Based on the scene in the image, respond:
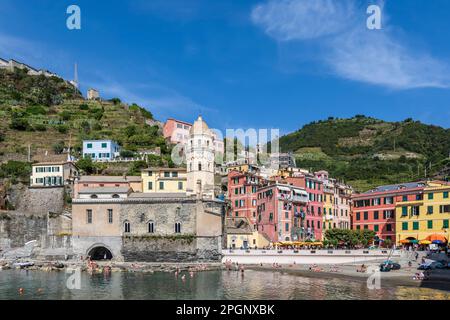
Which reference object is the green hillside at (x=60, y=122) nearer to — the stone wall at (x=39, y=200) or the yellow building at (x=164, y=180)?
the stone wall at (x=39, y=200)

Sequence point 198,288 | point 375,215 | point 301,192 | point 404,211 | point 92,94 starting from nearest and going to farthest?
point 198,288
point 404,211
point 301,192
point 375,215
point 92,94

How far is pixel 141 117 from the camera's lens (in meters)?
118

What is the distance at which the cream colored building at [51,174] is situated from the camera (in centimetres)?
7288

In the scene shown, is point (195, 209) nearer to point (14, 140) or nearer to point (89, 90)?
point (14, 140)

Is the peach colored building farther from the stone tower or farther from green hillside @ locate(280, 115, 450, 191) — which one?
green hillside @ locate(280, 115, 450, 191)

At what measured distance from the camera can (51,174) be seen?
241ft

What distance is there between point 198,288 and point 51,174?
3970 cm

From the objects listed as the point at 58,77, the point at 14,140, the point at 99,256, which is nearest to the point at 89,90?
the point at 58,77

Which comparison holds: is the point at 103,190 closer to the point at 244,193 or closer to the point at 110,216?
the point at 110,216

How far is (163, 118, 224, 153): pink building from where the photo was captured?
10435 centimetres

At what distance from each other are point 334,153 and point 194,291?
102459mm

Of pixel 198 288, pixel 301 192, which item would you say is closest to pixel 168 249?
pixel 198 288

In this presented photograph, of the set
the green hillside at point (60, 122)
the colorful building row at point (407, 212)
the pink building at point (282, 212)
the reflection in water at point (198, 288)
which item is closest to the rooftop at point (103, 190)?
the reflection in water at point (198, 288)

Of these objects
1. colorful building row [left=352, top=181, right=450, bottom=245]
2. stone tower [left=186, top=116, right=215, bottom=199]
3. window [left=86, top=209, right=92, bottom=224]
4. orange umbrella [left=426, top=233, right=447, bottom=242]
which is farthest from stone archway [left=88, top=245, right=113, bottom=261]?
orange umbrella [left=426, top=233, right=447, bottom=242]
